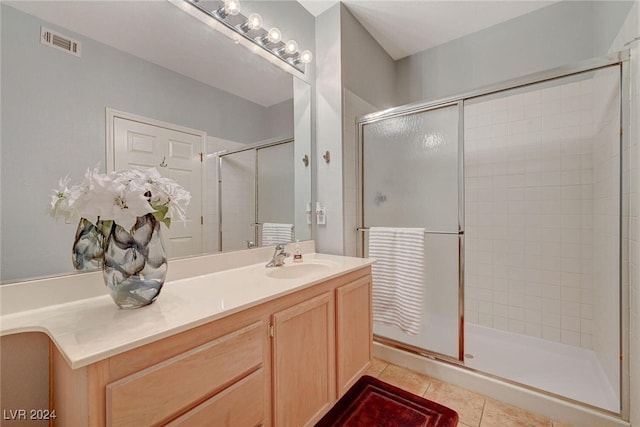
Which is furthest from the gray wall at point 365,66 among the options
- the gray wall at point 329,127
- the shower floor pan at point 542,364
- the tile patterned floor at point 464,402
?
the shower floor pan at point 542,364

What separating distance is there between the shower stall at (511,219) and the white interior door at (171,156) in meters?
1.29

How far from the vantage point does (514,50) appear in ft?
7.30

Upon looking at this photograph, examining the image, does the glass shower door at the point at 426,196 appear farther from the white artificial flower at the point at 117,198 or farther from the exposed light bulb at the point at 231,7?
the white artificial flower at the point at 117,198

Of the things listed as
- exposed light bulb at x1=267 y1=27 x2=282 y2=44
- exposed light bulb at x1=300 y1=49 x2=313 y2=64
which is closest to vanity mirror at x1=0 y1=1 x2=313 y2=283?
exposed light bulb at x1=267 y1=27 x2=282 y2=44

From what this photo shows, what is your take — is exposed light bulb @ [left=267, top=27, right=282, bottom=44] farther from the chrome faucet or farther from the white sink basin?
the white sink basin

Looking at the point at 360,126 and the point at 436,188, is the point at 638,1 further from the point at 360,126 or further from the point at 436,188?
the point at 360,126

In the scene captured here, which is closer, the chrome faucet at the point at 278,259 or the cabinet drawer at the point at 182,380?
the cabinet drawer at the point at 182,380

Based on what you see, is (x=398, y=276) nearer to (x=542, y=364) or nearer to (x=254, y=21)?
(x=542, y=364)

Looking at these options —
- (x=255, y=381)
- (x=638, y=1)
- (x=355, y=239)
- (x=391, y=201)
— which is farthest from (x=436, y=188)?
(x=255, y=381)

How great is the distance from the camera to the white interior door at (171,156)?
1.09m

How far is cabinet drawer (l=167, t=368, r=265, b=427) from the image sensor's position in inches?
30.8

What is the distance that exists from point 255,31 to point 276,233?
1.30 metres

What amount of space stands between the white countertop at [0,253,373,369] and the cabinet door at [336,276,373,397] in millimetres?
322

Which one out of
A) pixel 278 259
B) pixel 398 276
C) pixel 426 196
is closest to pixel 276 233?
pixel 278 259
